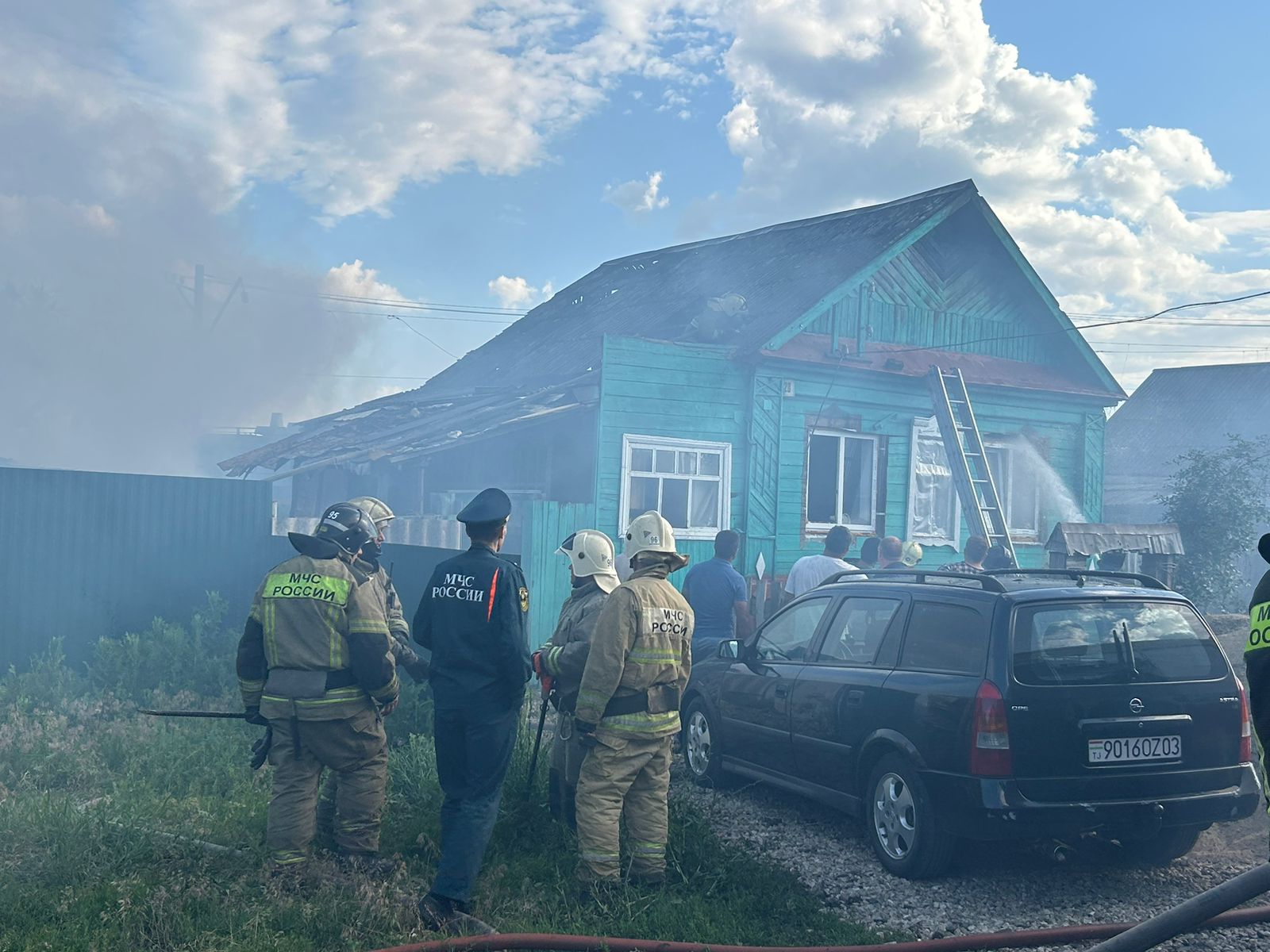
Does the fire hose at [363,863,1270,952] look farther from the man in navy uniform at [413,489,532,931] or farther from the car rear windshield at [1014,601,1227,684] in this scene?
the car rear windshield at [1014,601,1227,684]

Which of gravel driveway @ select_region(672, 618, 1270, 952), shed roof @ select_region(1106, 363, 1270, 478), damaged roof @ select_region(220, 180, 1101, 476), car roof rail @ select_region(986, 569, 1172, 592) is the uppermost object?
shed roof @ select_region(1106, 363, 1270, 478)

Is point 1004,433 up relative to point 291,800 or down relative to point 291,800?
up

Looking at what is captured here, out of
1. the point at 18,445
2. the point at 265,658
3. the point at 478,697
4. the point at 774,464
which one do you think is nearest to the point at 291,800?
the point at 265,658

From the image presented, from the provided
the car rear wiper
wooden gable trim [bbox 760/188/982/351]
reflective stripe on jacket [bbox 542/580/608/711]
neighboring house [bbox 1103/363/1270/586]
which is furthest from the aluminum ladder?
neighboring house [bbox 1103/363/1270/586]

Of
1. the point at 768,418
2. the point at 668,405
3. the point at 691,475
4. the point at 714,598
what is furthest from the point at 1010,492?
the point at 714,598

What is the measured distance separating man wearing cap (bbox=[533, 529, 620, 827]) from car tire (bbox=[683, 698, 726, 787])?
1.54m

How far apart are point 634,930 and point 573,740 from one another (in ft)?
4.47

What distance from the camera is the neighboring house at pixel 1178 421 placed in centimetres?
3966

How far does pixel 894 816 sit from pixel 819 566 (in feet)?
11.9

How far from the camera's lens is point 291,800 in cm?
502

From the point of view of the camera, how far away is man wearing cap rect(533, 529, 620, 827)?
17.9 ft

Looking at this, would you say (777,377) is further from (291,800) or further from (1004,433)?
(291,800)

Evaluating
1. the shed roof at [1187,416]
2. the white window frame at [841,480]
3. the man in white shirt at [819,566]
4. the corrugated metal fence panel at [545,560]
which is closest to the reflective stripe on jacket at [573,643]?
the man in white shirt at [819,566]

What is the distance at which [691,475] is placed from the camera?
13367 millimetres
